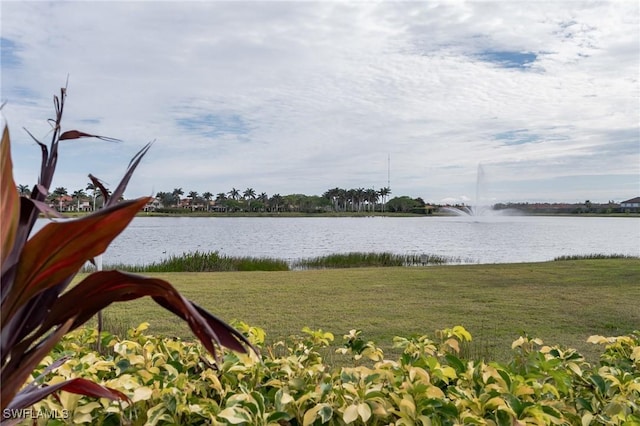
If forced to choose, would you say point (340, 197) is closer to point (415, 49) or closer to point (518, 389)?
point (415, 49)

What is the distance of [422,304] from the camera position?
6711 mm

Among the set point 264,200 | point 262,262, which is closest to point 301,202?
point 264,200

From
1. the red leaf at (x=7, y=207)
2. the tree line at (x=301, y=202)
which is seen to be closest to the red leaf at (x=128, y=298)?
the red leaf at (x=7, y=207)

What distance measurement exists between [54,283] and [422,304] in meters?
6.19

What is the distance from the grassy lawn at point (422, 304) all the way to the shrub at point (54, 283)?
10.9 feet

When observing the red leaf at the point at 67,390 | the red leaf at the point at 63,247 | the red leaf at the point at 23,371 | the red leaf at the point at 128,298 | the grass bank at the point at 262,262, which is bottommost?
the grass bank at the point at 262,262

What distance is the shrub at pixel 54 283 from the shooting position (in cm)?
83

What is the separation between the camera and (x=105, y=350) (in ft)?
9.83

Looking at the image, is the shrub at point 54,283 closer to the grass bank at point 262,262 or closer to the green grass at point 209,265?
the grass bank at point 262,262

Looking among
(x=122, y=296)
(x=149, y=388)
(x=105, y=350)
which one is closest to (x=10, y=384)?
(x=122, y=296)

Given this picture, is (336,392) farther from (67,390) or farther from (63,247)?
(63,247)

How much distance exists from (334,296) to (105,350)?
4.63m

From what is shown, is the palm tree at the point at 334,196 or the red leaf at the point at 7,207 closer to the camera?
the red leaf at the point at 7,207

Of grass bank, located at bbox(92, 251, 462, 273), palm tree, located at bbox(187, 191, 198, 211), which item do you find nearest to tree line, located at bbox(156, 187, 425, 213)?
palm tree, located at bbox(187, 191, 198, 211)
